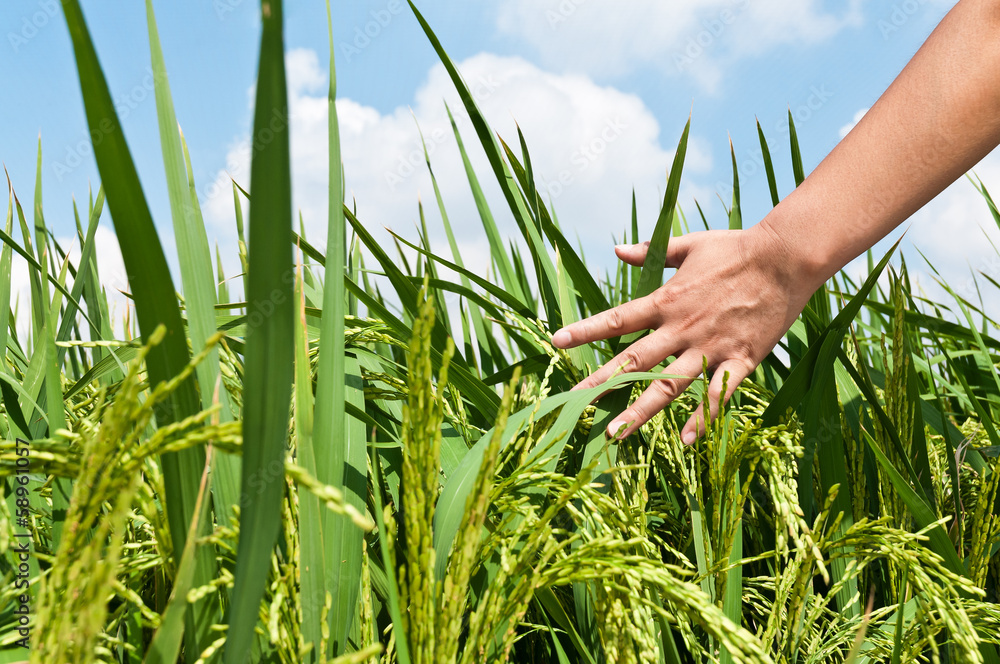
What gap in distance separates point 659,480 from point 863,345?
120 cm

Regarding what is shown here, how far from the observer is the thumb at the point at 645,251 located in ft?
3.86

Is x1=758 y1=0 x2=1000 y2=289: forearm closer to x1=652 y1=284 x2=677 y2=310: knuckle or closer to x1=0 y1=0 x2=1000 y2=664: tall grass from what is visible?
x1=0 y1=0 x2=1000 y2=664: tall grass

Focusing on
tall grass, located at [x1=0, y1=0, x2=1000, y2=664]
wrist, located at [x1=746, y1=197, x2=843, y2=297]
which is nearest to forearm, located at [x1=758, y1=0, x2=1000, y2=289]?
wrist, located at [x1=746, y1=197, x2=843, y2=297]

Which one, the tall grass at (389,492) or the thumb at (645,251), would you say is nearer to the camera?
the tall grass at (389,492)

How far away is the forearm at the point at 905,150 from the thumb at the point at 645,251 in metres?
0.17

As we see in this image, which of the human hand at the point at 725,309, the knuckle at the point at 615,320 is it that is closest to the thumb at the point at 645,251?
the human hand at the point at 725,309

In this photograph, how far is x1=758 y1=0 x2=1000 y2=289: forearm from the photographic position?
38.8 inches

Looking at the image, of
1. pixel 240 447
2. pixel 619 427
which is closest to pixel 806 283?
pixel 619 427

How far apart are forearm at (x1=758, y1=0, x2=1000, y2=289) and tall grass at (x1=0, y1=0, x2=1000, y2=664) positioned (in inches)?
4.0

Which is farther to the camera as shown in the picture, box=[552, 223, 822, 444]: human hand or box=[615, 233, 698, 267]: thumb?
box=[615, 233, 698, 267]: thumb

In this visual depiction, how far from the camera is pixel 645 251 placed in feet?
3.90

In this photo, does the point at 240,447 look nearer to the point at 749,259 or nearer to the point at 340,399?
the point at 340,399

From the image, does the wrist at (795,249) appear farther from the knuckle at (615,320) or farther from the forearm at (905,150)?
the knuckle at (615,320)

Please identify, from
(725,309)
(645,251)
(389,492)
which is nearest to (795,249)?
(725,309)
